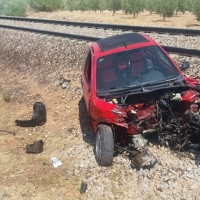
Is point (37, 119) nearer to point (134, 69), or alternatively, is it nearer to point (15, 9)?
point (134, 69)

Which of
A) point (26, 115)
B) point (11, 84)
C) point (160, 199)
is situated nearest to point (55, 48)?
point (11, 84)

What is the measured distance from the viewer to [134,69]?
6.44 metres

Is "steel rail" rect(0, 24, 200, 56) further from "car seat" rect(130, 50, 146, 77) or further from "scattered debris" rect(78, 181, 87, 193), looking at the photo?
"scattered debris" rect(78, 181, 87, 193)

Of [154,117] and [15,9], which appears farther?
[15,9]

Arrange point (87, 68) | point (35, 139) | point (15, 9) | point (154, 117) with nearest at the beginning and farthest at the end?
1. point (154, 117)
2. point (87, 68)
3. point (35, 139)
4. point (15, 9)

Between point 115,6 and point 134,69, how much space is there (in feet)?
81.5

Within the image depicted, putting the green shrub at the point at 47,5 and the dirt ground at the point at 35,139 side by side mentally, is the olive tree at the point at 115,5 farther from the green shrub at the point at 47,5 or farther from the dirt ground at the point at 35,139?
the dirt ground at the point at 35,139

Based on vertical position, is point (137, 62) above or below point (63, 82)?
above

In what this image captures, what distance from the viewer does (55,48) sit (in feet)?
47.8

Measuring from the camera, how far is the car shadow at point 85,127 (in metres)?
7.12

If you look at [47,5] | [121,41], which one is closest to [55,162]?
[121,41]

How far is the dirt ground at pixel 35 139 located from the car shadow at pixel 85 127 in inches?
3.1

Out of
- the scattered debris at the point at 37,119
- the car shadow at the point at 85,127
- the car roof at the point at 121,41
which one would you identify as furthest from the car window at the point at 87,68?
the scattered debris at the point at 37,119

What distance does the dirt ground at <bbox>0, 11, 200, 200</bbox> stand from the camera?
5719 mm
